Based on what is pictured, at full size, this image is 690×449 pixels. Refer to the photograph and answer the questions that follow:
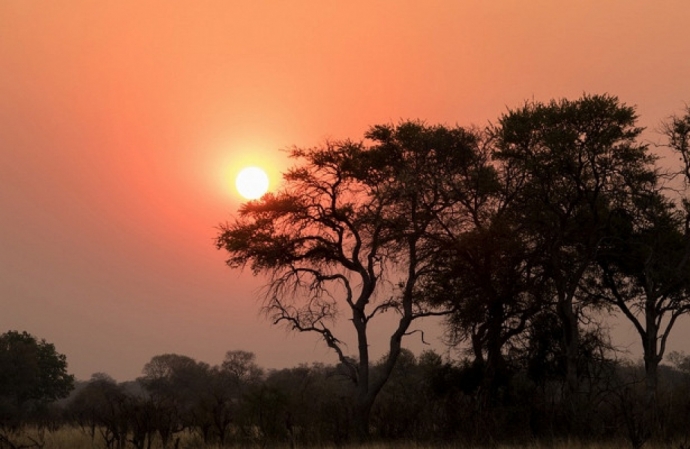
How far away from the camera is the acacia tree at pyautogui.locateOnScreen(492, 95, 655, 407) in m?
27.0

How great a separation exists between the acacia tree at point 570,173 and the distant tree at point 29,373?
49.9 metres

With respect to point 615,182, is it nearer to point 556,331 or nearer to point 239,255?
point 556,331

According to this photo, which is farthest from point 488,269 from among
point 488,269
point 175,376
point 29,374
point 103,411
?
point 175,376

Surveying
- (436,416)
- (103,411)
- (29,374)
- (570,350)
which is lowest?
(436,416)

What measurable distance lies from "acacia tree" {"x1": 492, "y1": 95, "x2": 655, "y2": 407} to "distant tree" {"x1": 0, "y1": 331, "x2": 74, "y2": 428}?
4993cm

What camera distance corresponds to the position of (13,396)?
74625mm

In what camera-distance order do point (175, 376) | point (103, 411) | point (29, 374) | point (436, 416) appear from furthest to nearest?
point (175, 376) → point (29, 374) → point (103, 411) → point (436, 416)

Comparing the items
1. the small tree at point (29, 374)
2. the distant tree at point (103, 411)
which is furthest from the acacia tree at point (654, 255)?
the small tree at point (29, 374)

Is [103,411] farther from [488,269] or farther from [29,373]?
[29,373]

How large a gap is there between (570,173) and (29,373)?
6385 cm

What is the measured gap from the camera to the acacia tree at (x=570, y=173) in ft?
88.7

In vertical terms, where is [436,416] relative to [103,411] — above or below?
below

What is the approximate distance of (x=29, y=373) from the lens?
74938 millimetres

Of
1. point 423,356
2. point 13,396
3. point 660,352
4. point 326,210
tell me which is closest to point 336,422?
→ point 326,210
